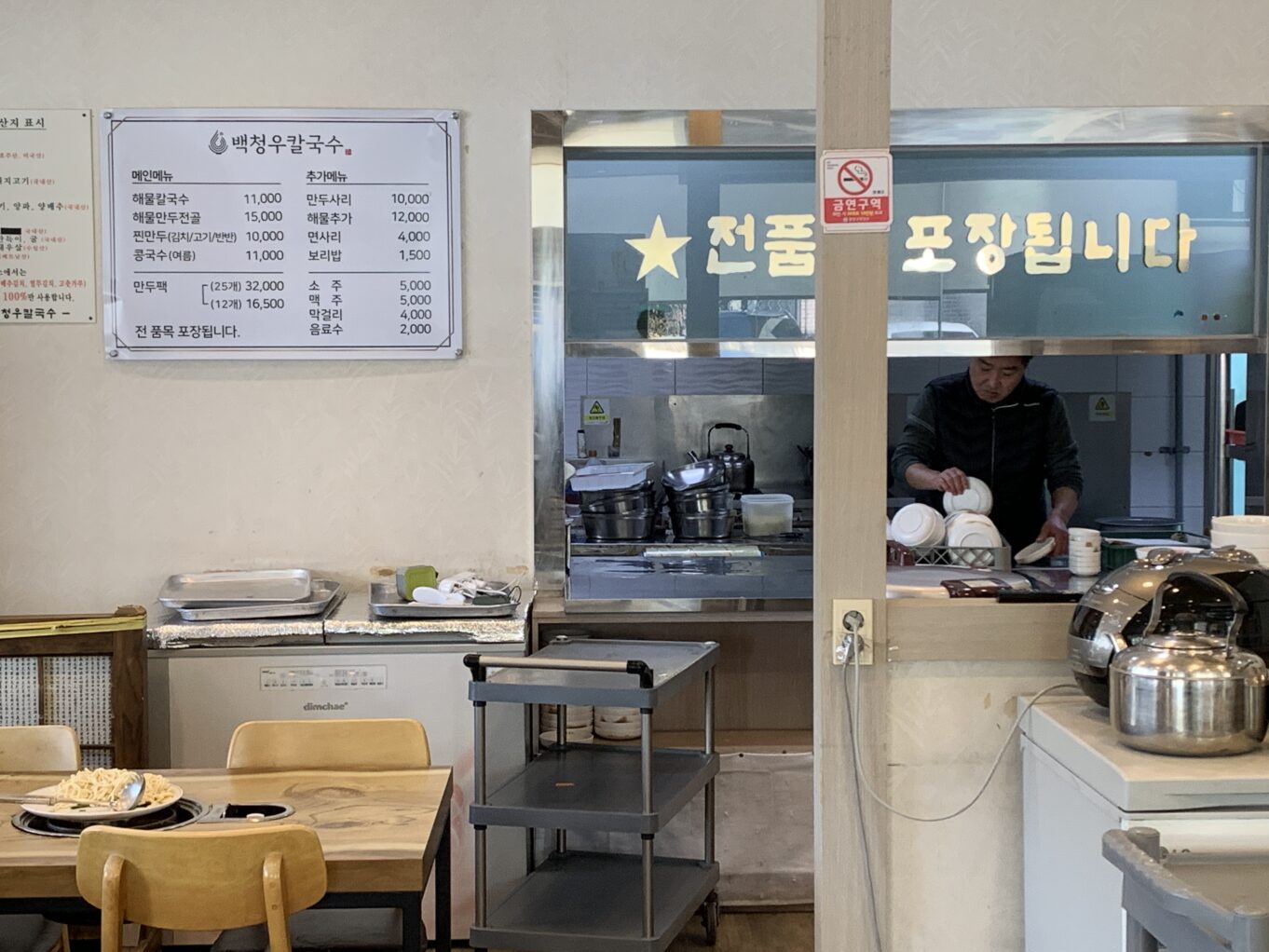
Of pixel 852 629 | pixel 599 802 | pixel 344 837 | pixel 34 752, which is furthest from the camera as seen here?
pixel 599 802

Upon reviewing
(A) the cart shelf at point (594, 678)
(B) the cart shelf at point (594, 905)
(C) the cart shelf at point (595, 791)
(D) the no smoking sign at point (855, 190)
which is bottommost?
(B) the cart shelf at point (594, 905)

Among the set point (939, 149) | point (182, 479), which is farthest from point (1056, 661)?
point (182, 479)

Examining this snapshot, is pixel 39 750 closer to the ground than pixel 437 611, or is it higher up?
closer to the ground

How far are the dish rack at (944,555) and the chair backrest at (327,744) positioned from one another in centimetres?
111

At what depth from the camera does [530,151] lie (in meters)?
3.79

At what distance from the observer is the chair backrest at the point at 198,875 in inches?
82.7

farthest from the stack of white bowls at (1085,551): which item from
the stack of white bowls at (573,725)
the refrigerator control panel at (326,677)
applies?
the refrigerator control panel at (326,677)

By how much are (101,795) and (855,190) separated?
1713mm

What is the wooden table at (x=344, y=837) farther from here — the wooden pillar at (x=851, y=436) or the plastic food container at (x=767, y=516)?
the plastic food container at (x=767, y=516)

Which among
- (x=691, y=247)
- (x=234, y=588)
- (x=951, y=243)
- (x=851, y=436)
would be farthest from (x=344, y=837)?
(x=951, y=243)

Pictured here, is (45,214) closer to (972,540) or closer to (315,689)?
(315,689)

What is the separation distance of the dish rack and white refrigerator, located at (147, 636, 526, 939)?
1044mm

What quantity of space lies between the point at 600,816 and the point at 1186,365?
2.92m

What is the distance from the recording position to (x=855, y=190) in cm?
237
